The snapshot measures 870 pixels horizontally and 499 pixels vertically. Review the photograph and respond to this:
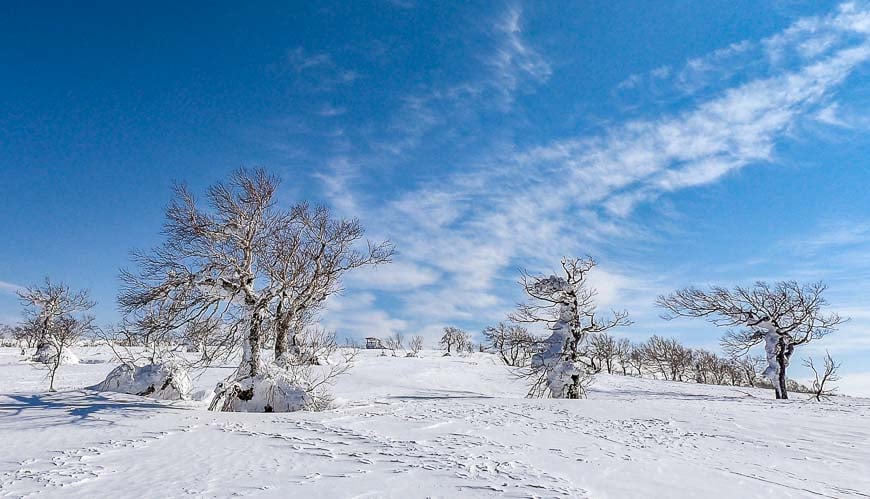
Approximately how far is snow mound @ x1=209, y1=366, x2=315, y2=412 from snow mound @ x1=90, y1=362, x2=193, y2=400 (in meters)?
1.86

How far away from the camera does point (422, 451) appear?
253 inches

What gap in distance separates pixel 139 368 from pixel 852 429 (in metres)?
16.4

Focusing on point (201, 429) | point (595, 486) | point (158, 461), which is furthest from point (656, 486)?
point (201, 429)

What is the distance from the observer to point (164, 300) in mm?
11289

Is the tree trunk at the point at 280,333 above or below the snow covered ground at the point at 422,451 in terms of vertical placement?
above

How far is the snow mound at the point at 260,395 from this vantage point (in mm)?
11336

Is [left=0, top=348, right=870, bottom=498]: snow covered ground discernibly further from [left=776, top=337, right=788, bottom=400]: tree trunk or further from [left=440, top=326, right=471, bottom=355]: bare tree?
[left=440, top=326, right=471, bottom=355]: bare tree

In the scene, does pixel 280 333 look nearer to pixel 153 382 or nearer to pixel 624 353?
pixel 153 382

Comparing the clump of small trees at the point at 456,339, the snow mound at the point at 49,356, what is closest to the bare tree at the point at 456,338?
the clump of small trees at the point at 456,339

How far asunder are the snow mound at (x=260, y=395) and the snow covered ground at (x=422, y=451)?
2.53ft

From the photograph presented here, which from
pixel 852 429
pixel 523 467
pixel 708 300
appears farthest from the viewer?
Answer: pixel 708 300

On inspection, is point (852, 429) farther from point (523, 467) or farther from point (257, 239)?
point (257, 239)

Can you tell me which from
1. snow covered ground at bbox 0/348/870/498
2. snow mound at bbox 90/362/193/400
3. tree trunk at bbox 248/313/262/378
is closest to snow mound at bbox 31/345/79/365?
snow mound at bbox 90/362/193/400

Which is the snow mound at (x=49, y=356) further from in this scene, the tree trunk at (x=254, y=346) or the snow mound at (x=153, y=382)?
the tree trunk at (x=254, y=346)
